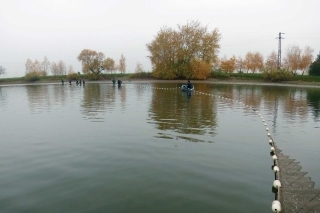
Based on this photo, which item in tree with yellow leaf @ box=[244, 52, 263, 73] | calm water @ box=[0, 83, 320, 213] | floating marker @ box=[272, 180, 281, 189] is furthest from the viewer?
tree with yellow leaf @ box=[244, 52, 263, 73]

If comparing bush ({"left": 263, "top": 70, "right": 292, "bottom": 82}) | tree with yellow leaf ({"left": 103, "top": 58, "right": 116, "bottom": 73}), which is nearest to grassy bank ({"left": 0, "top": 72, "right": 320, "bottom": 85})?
bush ({"left": 263, "top": 70, "right": 292, "bottom": 82})

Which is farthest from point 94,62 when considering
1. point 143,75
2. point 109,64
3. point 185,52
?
point 185,52

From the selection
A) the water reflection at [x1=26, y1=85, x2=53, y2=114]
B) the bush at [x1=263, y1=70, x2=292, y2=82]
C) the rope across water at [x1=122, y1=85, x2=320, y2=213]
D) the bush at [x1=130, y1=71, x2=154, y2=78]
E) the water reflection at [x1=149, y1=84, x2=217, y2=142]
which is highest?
the bush at [x1=130, y1=71, x2=154, y2=78]

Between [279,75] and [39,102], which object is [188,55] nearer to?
[279,75]

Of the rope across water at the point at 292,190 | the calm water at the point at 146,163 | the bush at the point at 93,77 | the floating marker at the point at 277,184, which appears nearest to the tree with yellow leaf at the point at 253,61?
the bush at the point at 93,77

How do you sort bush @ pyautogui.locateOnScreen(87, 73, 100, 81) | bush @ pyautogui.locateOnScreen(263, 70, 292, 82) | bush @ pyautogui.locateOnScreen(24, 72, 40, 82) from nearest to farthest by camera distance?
bush @ pyautogui.locateOnScreen(263, 70, 292, 82), bush @ pyautogui.locateOnScreen(24, 72, 40, 82), bush @ pyautogui.locateOnScreen(87, 73, 100, 81)

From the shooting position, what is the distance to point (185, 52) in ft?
215

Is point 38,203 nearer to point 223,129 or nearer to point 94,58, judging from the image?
point 223,129

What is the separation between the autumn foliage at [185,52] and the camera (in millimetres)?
64062

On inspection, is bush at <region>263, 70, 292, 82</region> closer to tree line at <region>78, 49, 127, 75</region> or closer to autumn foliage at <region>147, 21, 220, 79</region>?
autumn foliage at <region>147, 21, 220, 79</region>

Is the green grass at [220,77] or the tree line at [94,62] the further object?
the tree line at [94,62]

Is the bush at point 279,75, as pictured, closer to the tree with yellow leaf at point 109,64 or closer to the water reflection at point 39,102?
the water reflection at point 39,102

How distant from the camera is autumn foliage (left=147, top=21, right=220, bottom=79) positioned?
210 feet

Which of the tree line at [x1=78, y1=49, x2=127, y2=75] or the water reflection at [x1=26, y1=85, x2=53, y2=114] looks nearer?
the water reflection at [x1=26, y1=85, x2=53, y2=114]
